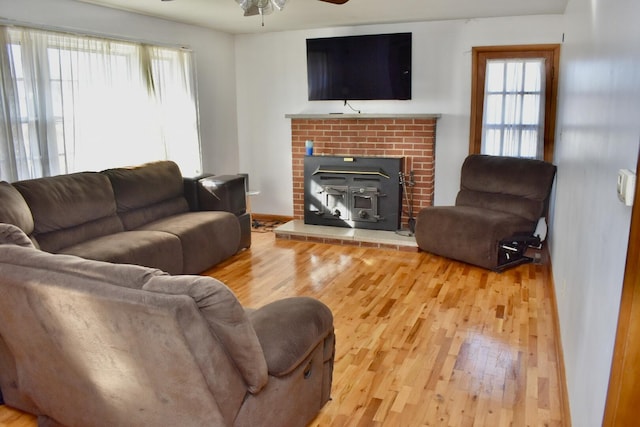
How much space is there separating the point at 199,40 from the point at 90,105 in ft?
5.81

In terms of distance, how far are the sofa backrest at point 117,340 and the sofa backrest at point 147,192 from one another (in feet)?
8.00

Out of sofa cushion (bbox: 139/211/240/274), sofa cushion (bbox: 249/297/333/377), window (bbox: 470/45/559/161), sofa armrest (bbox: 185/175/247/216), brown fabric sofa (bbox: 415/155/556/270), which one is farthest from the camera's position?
window (bbox: 470/45/559/161)

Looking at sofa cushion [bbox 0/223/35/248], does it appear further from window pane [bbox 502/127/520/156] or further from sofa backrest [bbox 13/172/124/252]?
window pane [bbox 502/127/520/156]

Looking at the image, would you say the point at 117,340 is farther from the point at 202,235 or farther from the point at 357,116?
the point at 357,116

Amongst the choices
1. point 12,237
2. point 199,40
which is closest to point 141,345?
point 12,237

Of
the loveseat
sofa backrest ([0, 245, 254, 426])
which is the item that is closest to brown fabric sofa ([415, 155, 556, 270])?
the loveseat

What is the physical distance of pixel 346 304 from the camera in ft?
12.4

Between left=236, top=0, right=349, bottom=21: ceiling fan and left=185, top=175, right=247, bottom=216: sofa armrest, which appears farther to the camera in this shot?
left=185, top=175, right=247, bottom=216: sofa armrest

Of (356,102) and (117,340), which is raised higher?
(356,102)

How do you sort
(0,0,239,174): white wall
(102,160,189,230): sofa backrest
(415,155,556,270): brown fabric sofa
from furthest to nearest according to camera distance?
(415,155,556,270): brown fabric sofa
(102,160,189,230): sofa backrest
(0,0,239,174): white wall

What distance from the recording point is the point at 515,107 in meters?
5.26

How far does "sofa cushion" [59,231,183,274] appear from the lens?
3539mm

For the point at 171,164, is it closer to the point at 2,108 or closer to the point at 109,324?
the point at 2,108

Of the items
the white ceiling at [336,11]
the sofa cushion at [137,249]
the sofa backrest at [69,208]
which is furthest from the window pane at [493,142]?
the sofa backrest at [69,208]
